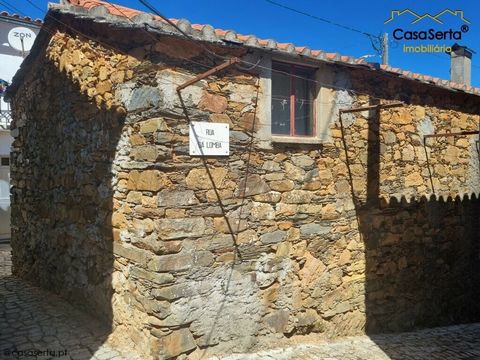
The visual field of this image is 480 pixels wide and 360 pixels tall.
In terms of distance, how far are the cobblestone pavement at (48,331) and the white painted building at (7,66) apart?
629 cm

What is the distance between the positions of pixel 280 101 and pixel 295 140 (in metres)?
0.50

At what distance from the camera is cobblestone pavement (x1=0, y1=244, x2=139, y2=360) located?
3.90 metres

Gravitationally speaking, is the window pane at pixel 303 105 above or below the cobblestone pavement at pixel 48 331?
above

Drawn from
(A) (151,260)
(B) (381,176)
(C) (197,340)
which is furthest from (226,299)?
(B) (381,176)

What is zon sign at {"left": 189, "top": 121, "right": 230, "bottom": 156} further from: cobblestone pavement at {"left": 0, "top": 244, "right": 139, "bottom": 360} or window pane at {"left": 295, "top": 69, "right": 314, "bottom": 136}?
cobblestone pavement at {"left": 0, "top": 244, "right": 139, "bottom": 360}

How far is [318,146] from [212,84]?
4.95 ft

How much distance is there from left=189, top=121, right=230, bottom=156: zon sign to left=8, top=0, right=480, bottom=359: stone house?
66 millimetres

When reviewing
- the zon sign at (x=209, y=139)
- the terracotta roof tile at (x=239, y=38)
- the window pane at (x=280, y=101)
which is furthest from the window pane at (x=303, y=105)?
the zon sign at (x=209, y=139)

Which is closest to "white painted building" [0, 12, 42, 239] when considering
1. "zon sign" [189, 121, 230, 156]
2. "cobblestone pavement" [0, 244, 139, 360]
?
"cobblestone pavement" [0, 244, 139, 360]

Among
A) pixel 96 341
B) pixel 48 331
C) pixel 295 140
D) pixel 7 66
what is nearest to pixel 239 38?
pixel 295 140

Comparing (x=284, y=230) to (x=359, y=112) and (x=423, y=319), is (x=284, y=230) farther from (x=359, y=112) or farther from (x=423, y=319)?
(x=423, y=319)

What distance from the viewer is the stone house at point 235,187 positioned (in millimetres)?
3705

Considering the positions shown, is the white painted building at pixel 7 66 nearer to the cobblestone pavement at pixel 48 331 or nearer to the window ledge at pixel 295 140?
the cobblestone pavement at pixel 48 331

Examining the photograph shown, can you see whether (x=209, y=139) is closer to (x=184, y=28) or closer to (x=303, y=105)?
(x=184, y=28)
